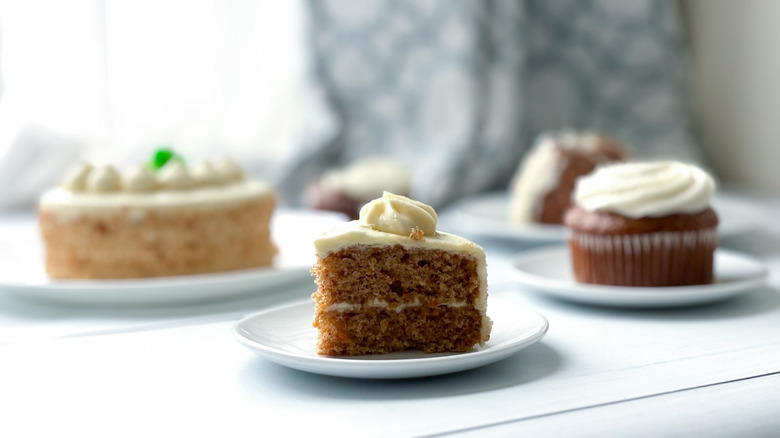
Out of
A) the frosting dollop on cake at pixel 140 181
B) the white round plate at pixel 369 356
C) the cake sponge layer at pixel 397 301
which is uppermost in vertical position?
the frosting dollop on cake at pixel 140 181

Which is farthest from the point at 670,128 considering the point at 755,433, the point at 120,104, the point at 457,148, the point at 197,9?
the point at 755,433

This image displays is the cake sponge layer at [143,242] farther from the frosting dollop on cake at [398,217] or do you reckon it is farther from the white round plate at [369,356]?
the frosting dollop on cake at [398,217]

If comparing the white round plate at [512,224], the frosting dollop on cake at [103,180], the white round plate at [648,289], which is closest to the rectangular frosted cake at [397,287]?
the white round plate at [648,289]

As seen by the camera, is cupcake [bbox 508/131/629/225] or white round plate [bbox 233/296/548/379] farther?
cupcake [bbox 508/131/629/225]

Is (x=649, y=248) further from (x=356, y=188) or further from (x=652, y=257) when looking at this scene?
(x=356, y=188)

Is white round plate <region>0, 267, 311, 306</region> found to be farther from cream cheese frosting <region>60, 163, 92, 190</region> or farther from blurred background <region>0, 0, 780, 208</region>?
blurred background <region>0, 0, 780, 208</region>

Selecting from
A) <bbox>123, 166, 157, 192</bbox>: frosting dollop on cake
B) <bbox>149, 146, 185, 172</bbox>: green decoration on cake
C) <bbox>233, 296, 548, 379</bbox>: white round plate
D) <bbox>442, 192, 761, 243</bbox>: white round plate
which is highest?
<bbox>149, 146, 185, 172</bbox>: green decoration on cake

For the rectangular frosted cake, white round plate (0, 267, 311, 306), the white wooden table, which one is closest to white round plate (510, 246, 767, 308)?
the white wooden table
